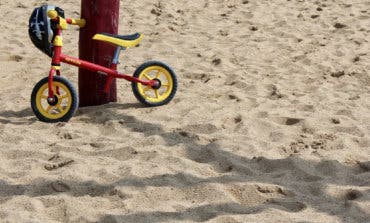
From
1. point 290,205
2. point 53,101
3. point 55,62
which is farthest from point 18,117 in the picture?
point 290,205

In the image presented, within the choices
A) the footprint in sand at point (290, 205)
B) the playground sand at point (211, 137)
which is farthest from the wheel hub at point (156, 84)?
the footprint in sand at point (290, 205)

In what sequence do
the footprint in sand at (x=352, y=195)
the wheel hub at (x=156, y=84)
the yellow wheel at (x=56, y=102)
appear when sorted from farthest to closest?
the wheel hub at (x=156, y=84)
the yellow wheel at (x=56, y=102)
the footprint in sand at (x=352, y=195)

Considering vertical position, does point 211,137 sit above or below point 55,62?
below

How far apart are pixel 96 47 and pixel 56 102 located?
22.7 inches

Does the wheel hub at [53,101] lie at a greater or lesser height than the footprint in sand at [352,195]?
lesser

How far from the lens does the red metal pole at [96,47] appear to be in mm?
4898

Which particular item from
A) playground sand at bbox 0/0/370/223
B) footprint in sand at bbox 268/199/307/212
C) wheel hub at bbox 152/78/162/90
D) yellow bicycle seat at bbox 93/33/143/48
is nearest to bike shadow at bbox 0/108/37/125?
playground sand at bbox 0/0/370/223

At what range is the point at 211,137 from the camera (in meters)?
4.32

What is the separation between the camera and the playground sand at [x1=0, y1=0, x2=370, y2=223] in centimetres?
332

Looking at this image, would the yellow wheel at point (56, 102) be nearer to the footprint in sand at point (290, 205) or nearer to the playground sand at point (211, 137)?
the playground sand at point (211, 137)

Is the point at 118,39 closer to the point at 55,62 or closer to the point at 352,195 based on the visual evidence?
the point at 55,62

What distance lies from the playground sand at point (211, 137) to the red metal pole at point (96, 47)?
128 mm

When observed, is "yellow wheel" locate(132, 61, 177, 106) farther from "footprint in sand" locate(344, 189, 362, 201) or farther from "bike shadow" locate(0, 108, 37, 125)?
"footprint in sand" locate(344, 189, 362, 201)

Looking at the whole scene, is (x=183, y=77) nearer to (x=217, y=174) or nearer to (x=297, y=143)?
(x=297, y=143)
